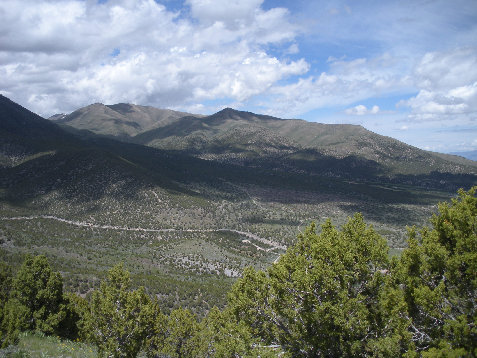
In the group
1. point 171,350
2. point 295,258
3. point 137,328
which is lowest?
point 171,350

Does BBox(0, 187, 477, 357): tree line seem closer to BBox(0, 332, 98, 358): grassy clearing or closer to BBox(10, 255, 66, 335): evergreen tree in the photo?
BBox(0, 332, 98, 358): grassy clearing

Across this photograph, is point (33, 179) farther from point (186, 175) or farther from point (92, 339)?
point (92, 339)

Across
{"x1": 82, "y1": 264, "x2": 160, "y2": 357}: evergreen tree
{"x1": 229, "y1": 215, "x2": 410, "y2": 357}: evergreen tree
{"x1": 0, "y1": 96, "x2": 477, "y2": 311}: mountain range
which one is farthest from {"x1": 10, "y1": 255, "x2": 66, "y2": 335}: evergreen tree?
{"x1": 229, "y1": 215, "x2": 410, "y2": 357}: evergreen tree

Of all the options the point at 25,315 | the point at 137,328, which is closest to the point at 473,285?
the point at 137,328

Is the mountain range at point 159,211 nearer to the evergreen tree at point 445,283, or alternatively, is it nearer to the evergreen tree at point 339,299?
the evergreen tree at point 339,299

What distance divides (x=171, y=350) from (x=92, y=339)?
18.7 feet

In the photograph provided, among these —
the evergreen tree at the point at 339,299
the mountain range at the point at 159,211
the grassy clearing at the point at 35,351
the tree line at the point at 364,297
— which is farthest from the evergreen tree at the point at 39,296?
the evergreen tree at the point at 339,299

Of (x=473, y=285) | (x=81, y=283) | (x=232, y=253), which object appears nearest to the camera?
(x=473, y=285)

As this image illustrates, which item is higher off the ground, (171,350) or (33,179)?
(33,179)

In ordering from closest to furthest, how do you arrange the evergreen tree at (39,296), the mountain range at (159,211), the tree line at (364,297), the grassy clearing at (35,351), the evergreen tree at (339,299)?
the tree line at (364,297)
the evergreen tree at (339,299)
the grassy clearing at (35,351)
the evergreen tree at (39,296)
the mountain range at (159,211)

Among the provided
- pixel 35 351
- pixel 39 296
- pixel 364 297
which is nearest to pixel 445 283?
pixel 364 297

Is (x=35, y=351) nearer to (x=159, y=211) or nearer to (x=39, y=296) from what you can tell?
(x=39, y=296)

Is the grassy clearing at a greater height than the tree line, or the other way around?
the tree line

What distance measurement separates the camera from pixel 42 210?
270 ft
